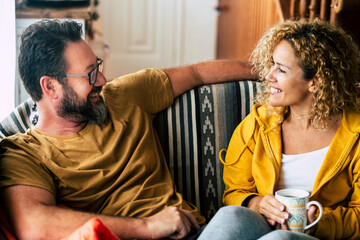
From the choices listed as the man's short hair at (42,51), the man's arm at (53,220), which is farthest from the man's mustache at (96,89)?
the man's arm at (53,220)

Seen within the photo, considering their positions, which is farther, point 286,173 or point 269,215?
point 286,173

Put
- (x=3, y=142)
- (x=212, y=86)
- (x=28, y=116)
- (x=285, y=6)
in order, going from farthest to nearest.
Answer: (x=285, y=6) → (x=212, y=86) → (x=28, y=116) → (x=3, y=142)

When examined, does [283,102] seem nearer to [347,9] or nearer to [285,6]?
[347,9]

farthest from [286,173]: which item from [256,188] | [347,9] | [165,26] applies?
[165,26]

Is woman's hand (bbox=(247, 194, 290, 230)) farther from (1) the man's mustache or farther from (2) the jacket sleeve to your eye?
(1) the man's mustache

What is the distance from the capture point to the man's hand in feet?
4.57

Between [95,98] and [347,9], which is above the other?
[347,9]

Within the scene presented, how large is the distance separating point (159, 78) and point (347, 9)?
3.81 ft

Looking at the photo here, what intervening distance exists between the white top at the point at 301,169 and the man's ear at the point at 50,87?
86cm

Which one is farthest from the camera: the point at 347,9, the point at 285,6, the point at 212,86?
the point at 285,6

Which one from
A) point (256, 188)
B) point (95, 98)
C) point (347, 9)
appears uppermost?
point (347, 9)

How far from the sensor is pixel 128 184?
5.15ft

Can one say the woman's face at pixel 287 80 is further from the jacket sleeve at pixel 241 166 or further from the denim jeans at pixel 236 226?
the denim jeans at pixel 236 226

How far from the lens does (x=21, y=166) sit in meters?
1.38
